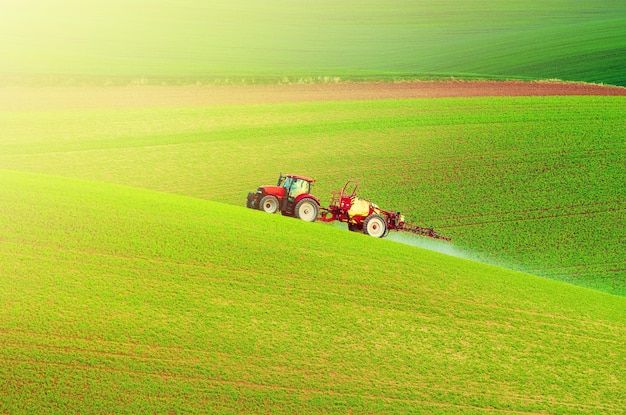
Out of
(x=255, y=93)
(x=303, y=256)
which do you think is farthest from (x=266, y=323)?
(x=255, y=93)

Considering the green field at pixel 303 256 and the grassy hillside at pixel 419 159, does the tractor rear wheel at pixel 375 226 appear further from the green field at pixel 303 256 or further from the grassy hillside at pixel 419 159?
the grassy hillside at pixel 419 159

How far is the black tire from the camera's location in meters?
25.6

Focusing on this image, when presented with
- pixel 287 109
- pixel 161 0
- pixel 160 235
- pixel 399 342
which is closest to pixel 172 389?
pixel 399 342

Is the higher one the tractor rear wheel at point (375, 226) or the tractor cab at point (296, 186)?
the tractor cab at point (296, 186)

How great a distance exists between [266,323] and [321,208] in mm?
8362

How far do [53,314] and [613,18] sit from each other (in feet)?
242

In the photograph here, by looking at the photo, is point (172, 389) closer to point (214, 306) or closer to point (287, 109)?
point (214, 306)

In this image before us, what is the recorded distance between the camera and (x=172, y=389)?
14.8 metres

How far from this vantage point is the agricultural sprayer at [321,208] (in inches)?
987

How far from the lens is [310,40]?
3071 inches

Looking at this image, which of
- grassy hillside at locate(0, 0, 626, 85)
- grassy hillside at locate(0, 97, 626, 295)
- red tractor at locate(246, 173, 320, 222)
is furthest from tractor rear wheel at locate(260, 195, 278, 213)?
grassy hillside at locate(0, 0, 626, 85)

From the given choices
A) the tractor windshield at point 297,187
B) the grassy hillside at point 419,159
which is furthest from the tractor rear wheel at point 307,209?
the grassy hillside at point 419,159

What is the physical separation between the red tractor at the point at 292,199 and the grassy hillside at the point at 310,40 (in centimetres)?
2360

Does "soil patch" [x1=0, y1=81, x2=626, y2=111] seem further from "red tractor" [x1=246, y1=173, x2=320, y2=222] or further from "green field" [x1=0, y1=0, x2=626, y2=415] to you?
"red tractor" [x1=246, y1=173, x2=320, y2=222]
